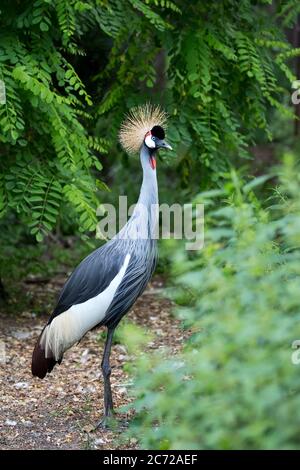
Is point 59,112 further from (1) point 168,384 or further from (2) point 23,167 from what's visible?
(1) point 168,384

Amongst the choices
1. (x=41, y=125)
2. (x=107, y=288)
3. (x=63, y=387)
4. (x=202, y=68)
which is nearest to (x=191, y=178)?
(x=202, y=68)

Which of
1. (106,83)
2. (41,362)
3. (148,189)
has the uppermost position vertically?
(106,83)

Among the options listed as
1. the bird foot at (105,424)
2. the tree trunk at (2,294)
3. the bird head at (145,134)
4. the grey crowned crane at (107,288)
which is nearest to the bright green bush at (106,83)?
the bird head at (145,134)

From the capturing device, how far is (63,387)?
17.7ft

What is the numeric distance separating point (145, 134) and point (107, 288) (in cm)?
98

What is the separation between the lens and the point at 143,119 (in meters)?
5.07

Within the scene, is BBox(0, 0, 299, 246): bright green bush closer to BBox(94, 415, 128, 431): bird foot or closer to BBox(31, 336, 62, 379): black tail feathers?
BBox(31, 336, 62, 379): black tail feathers

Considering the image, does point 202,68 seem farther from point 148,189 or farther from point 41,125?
point 148,189

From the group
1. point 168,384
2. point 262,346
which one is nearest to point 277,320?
point 262,346

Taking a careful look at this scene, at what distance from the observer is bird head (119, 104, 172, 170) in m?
4.96

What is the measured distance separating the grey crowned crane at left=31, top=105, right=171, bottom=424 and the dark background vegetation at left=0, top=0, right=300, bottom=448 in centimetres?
29

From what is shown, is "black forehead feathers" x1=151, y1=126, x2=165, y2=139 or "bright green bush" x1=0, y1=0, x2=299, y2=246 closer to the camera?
"black forehead feathers" x1=151, y1=126, x2=165, y2=139

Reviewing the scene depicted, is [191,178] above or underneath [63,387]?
above

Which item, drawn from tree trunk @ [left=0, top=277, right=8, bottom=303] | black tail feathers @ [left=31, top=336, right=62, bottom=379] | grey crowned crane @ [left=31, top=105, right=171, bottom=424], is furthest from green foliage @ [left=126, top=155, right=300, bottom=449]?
tree trunk @ [left=0, top=277, right=8, bottom=303]
